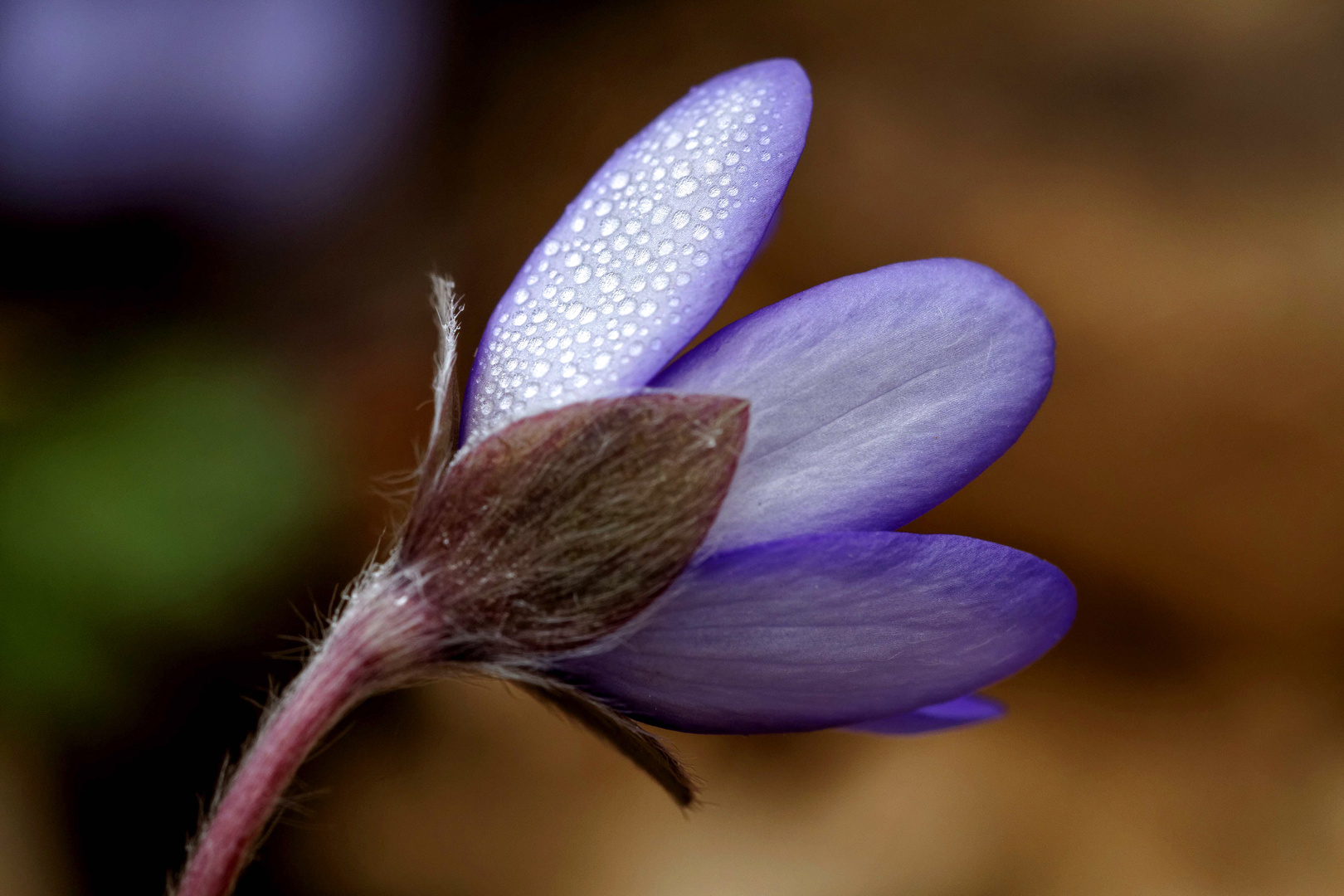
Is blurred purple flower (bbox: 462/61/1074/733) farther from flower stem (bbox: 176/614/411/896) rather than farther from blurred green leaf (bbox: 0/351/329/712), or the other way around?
blurred green leaf (bbox: 0/351/329/712)

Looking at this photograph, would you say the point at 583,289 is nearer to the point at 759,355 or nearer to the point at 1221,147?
the point at 759,355

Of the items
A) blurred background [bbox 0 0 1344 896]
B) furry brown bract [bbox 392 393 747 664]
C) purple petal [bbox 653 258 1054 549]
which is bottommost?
blurred background [bbox 0 0 1344 896]

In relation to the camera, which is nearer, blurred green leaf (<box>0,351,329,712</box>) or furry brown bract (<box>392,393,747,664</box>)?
furry brown bract (<box>392,393,747,664</box>)

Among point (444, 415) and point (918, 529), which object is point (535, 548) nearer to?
point (444, 415)

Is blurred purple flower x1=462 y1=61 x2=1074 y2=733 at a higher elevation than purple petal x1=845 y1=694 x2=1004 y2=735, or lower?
higher

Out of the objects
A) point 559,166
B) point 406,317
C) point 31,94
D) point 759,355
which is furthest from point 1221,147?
point 31,94

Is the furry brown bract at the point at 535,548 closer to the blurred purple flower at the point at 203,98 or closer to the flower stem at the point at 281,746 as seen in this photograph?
the flower stem at the point at 281,746

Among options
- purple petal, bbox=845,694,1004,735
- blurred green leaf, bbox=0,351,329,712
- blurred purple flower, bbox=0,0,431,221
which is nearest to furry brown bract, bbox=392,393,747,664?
purple petal, bbox=845,694,1004,735

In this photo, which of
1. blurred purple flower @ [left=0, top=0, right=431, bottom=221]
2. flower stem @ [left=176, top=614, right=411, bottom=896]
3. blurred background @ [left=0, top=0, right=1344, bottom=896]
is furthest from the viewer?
blurred purple flower @ [left=0, top=0, right=431, bottom=221]
